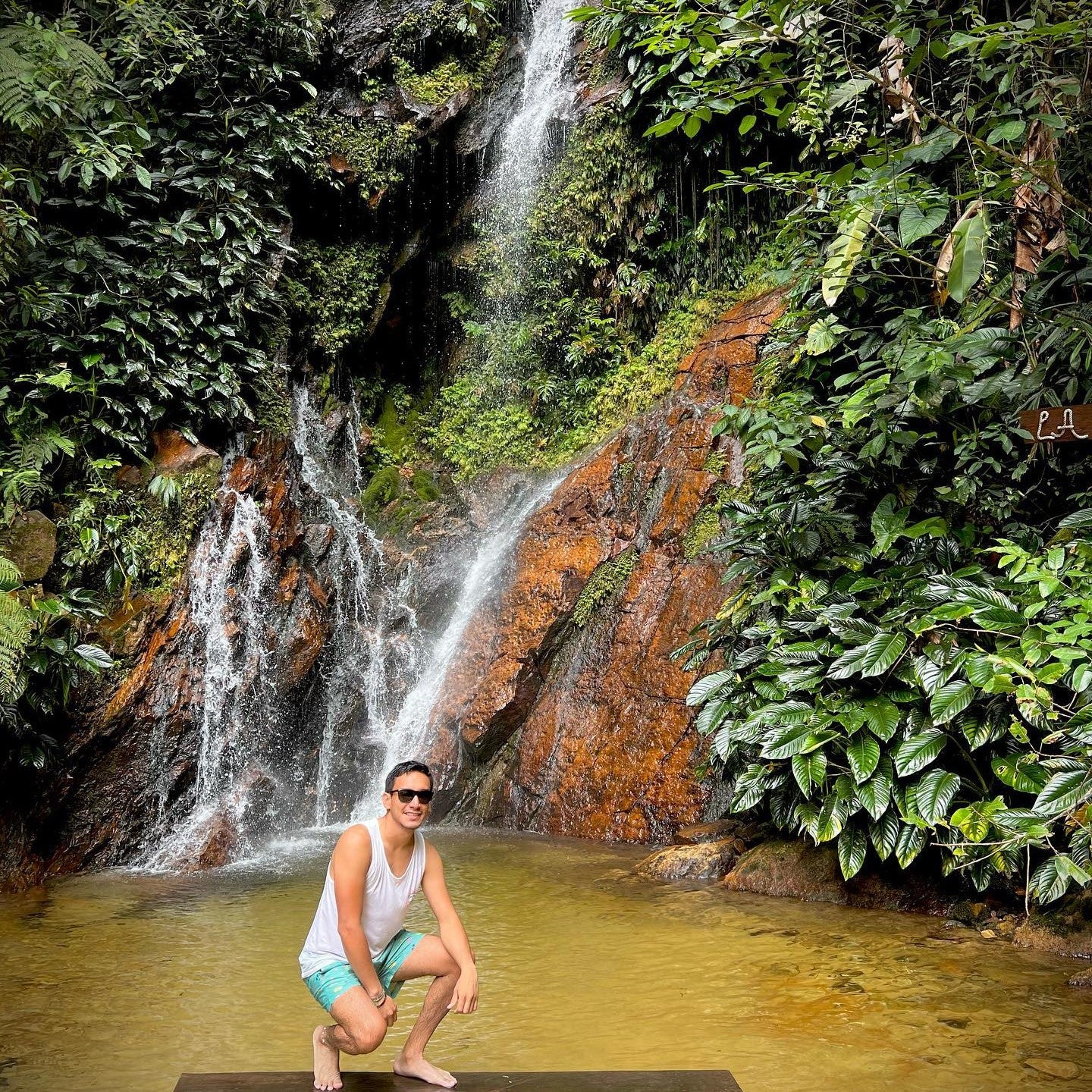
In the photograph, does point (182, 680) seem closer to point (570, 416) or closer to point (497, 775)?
point (497, 775)

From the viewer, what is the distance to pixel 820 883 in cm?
586

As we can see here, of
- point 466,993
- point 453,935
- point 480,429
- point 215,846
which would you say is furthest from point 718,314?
point 466,993

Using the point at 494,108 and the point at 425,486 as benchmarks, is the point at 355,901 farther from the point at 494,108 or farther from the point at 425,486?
the point at 494,108

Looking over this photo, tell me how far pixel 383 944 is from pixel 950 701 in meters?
3.52

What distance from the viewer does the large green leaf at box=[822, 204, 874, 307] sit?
5617 mm

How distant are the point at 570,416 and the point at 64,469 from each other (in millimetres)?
5787

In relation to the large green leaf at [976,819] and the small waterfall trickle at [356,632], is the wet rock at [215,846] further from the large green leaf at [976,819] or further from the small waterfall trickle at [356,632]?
the large green leaf at [976,819]

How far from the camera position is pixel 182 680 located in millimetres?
8000

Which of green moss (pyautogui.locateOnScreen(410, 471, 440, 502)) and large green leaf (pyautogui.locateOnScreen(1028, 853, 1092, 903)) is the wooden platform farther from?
green moss (pyautogui.locateOnScreen(410, 471, 440, 502))

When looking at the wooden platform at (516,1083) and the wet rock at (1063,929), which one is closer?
the wooden platform at (516,1083)

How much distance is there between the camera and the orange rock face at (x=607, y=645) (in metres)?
7.98

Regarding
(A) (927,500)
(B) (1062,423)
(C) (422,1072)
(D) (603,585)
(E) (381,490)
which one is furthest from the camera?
(E) (381,490)

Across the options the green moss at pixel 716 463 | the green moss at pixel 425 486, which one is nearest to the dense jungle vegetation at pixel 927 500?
the green moss at pixel 716 463

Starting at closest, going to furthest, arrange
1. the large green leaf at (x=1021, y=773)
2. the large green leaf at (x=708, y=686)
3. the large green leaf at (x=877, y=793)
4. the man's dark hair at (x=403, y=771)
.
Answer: the man's dark hair at (x=403, y=771) → the large green leaf at (x=1021, y=773) → the large green leaf at (x=877, y=793) → the large green leaf at (x=708, y=686)
